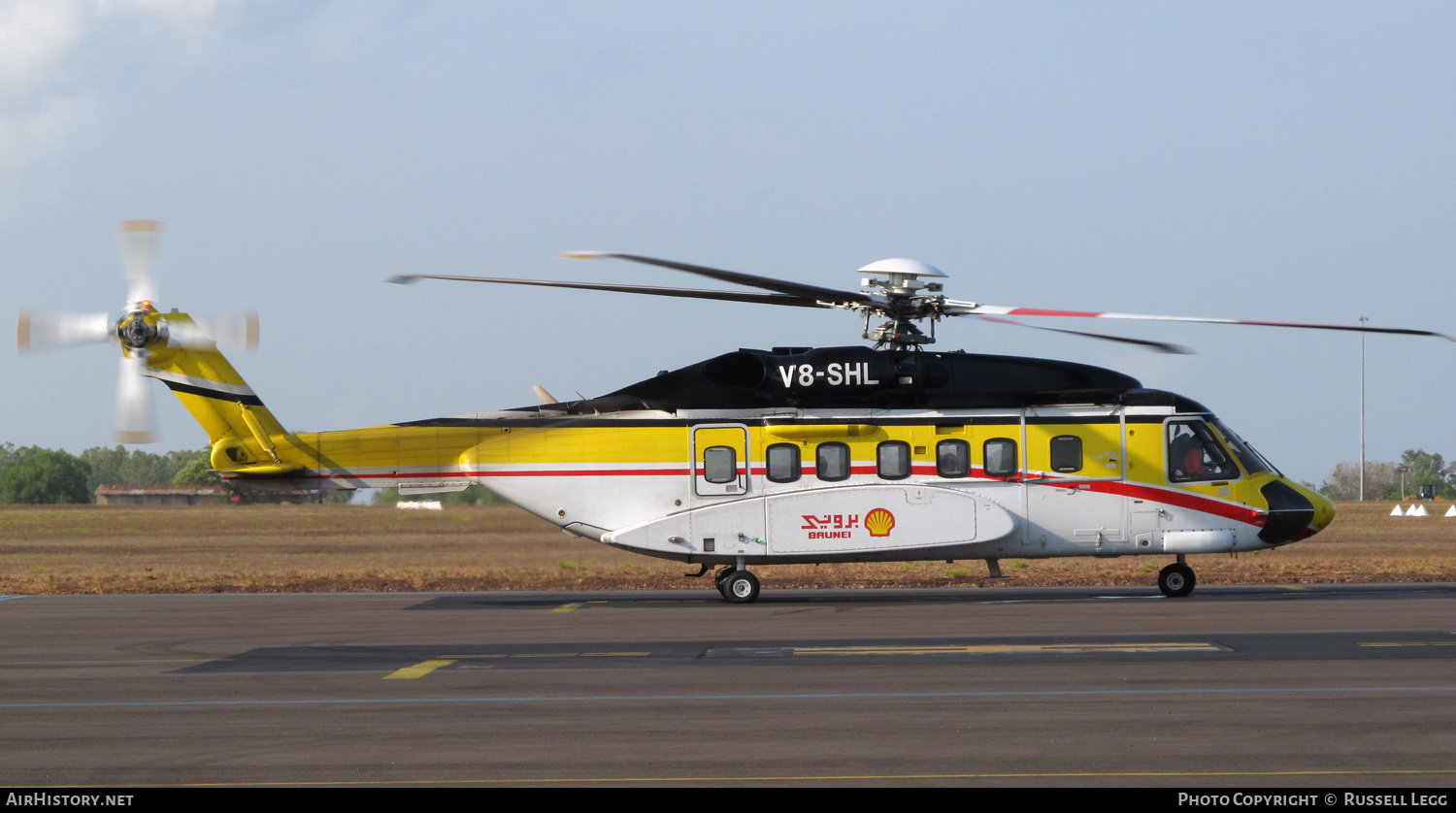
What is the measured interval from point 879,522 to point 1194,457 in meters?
5.08

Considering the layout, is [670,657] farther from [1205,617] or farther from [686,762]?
[1205,617]

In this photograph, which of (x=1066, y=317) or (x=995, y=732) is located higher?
(x=1066, y=317)

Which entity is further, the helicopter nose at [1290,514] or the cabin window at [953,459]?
the helicopter nose at [1290,514]

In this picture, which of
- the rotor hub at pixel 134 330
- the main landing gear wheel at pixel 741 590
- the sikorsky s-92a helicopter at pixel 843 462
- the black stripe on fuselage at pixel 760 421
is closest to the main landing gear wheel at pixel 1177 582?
the sikorsky s-92a helicopter at pixel 843 462

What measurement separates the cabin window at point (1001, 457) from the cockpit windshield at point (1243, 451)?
3386 mm

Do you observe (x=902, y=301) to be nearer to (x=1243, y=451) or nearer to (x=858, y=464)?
(x=858, y=464)

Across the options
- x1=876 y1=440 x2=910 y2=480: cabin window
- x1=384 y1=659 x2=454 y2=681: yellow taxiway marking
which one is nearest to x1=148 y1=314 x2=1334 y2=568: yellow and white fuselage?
x1=876 y1=440 x2=910 y2=480: cabin window

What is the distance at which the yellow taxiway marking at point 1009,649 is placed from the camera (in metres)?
12.6

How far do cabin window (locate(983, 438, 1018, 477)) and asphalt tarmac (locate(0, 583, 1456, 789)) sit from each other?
217 cm

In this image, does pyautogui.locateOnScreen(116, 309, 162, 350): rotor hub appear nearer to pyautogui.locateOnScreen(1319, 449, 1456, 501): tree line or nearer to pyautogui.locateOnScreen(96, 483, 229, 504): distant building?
pyautogui.locateOnScreen(96, 483, 229, 504): distant building

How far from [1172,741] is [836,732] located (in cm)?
228

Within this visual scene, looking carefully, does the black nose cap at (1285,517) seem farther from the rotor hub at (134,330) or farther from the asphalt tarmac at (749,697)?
Result: the rotor hub at (134,330)

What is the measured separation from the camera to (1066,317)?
53.0 ft
